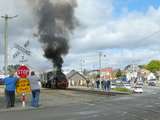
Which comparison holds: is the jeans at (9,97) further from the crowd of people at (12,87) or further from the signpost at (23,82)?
the signpost at (23,82)

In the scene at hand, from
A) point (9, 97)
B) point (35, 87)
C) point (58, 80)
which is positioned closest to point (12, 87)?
point (9, 97)

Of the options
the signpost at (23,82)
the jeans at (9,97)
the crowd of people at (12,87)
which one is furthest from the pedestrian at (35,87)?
the signpost at (23,82)

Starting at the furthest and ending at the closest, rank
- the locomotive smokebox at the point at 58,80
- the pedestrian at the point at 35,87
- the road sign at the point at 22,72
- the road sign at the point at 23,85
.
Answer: the locomotive smokebox at the point at 58,80
the road sign at the point at 22,72
the road sign at the point at 23,85
the pedestrian at the point at 35,87

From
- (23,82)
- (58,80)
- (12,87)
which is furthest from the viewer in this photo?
(58,80)

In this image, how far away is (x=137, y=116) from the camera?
2003 centimetres

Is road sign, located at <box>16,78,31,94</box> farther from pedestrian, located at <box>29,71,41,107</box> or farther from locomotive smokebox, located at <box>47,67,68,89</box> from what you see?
locomotive smokebox, located at <box>47,67,68,89</box>

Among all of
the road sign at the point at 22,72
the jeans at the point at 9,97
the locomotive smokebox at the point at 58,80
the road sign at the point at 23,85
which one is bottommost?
the jeans at the point at 9,97

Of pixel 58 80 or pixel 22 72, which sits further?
pixel 58 80

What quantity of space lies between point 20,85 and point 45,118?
30.2 feet

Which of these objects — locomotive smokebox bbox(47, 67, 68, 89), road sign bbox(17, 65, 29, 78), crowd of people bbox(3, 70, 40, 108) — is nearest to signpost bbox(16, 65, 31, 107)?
road sign bbox(17, 65, 29, 78)

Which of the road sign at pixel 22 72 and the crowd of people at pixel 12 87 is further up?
the road sign at pixel 22 72

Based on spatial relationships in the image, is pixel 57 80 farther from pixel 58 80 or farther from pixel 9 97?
pixel 9 97

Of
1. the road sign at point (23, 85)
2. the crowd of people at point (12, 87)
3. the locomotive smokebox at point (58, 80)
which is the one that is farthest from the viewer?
the locomotive smokebox at point (58, 80)

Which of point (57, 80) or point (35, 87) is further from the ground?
point (57, 80)
